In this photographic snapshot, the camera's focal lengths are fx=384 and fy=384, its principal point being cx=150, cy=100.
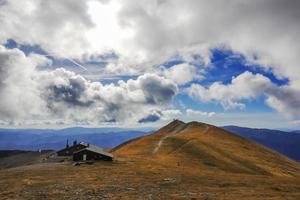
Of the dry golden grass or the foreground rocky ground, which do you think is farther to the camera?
the dry golden grass

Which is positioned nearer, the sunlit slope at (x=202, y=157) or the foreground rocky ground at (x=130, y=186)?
the foreground rocky ground at (x=130, y=186)

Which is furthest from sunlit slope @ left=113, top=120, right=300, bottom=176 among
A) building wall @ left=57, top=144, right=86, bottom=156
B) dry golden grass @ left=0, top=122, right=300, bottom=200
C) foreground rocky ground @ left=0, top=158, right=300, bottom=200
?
foreground rocky ground @ left=0, top=158, right=300, bottom=200

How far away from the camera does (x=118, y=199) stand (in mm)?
48594

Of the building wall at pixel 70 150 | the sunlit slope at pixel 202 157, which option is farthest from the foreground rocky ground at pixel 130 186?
the building wall at pixel 70 150

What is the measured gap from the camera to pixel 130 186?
194 feet

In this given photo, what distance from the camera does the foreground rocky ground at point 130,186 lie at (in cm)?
5175

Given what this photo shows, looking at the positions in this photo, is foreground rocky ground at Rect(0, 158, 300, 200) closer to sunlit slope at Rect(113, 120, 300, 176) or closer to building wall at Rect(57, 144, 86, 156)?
sunlit slope at Rect(113, 120, 300, 176)

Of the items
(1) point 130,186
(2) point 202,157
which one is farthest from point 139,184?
(2) point 202,157

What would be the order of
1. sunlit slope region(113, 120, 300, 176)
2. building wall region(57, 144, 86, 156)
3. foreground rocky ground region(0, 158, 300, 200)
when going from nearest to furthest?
foreground rocky ground region(0, 158, 300, 200) < sunlit slope region(113, 120, 300, 176) < building wall region(57, 144, 86, 156)

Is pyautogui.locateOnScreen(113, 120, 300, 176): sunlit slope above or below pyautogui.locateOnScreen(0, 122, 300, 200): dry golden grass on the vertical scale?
above

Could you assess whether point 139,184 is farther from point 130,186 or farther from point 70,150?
point 70,150

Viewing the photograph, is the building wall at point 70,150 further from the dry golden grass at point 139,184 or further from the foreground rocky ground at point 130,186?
the foreground rocky ground at point 130,186

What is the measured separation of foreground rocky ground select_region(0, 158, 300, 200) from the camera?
51.8 metres

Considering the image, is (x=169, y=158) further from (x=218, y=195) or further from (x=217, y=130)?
(x=217, y=130)
